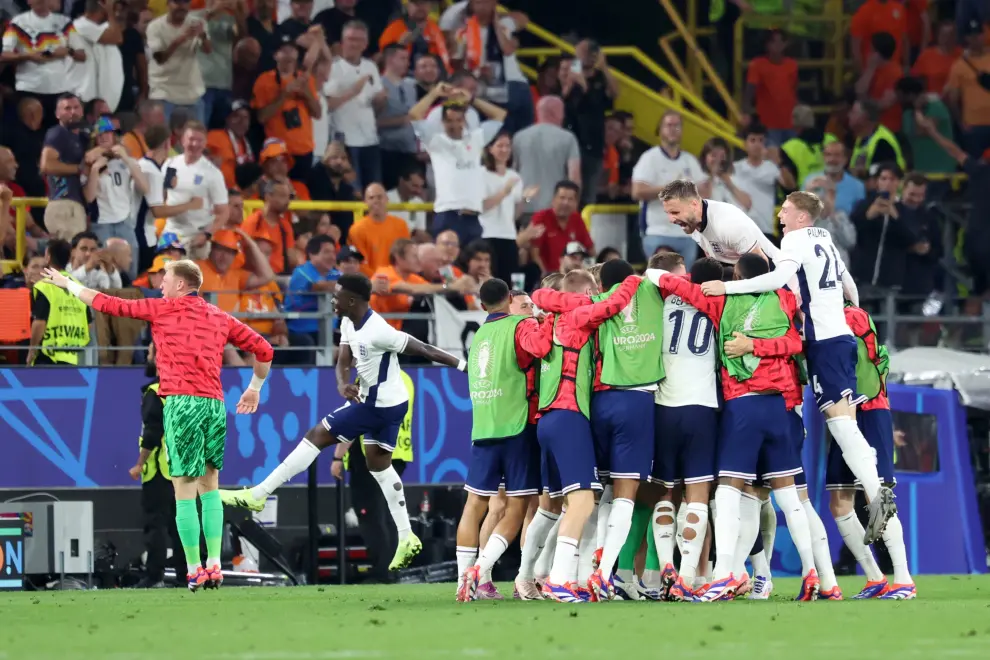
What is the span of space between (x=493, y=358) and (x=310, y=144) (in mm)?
8911

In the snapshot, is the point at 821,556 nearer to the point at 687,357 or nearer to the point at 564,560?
the point at 687,357

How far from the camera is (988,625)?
29.8 feet

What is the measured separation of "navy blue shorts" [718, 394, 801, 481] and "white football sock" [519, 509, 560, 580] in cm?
124

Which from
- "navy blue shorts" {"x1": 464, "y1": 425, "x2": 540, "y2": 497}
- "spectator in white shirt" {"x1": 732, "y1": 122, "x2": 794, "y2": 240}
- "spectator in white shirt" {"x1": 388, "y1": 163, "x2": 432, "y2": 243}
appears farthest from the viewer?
"spectator in white shirt" {"x1": 732, "y1": 122, "x2": 794, "y2": 240}

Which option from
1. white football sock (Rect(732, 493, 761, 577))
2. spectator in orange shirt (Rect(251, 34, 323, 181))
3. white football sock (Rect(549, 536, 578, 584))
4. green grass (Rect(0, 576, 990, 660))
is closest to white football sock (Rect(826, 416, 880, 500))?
white football sock (Rect(732, 493, 761, 577))

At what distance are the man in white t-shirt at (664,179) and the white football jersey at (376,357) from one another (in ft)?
19.6

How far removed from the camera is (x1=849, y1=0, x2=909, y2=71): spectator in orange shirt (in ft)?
79.0

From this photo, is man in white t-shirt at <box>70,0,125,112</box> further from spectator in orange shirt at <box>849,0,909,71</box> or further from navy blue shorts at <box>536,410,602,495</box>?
spectator in orange shirt at <box>849,0,909,71</box>

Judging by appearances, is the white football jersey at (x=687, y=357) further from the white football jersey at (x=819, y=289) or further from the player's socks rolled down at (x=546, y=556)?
the player's socks rolled down at (x=546, y=556)

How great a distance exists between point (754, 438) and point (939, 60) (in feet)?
46.1

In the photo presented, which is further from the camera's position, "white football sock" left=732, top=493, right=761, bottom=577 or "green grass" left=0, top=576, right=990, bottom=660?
"white football sock" left=732, top=493, right=761, bottom=577

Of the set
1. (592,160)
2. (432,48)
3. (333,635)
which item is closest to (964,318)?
(592,160)

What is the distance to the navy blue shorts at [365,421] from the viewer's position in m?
13.6

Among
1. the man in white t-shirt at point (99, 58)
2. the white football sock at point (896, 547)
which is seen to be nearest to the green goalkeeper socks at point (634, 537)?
the white football sock at point (896, 547)
